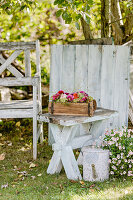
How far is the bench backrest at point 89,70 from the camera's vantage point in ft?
13.8

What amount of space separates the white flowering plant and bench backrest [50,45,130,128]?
3.70ft

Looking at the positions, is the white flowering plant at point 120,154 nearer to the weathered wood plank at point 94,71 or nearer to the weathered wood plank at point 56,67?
the weathered wood plank at point 94,71

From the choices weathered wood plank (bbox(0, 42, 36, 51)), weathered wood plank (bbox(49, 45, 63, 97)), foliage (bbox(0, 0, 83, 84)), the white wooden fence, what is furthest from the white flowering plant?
foliage (bbox(0, 0, 83, 84))

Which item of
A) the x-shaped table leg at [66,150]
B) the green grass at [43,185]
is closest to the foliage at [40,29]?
the green grass at [43,185]

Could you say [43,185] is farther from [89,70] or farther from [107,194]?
[89,70]

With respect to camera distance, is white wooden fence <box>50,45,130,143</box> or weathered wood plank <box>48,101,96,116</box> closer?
weathered wood plank <box>48,101,96,116</box>

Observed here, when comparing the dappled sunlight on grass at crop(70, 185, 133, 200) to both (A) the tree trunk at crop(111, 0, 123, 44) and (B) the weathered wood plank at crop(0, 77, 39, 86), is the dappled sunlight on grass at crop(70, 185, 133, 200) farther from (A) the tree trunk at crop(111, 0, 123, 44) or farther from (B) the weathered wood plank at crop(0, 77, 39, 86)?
(A) the tree trunk at crop(111, 0, 123, 44)

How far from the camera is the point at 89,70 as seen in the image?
13.9 ft

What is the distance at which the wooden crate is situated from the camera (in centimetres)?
318

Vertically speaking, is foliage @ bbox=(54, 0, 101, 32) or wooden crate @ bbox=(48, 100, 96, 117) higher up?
foliage @ bbox=(54, 0, 101, 32)

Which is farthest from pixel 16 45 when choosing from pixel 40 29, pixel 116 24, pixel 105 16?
pixel 40 29

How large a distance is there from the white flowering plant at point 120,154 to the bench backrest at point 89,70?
44.4 inches

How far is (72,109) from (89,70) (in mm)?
1207

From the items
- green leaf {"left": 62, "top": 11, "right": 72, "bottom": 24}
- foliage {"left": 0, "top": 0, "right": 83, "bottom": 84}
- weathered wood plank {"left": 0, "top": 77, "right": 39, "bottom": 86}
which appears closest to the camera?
green leaf {"left": 62, "top": 11, "right": 72, "bottom": 24}
